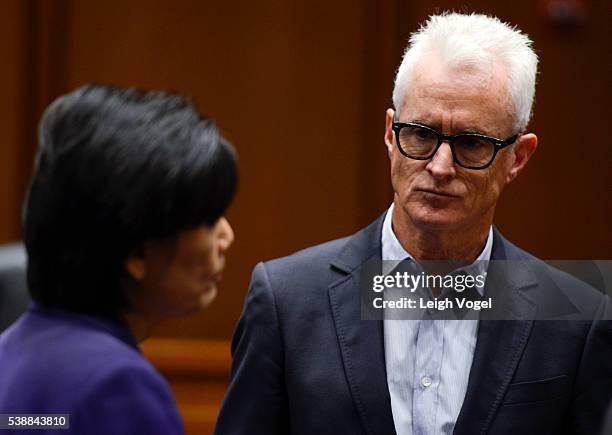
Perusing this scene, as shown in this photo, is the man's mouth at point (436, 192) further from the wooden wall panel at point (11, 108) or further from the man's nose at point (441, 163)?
the wooden wall panel at point (11, 108)

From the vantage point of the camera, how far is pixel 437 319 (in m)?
2.02

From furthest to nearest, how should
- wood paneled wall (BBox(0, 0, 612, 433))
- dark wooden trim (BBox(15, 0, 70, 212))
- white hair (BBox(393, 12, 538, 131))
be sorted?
dark wooden trim (BBox(15, 0, 70, 212)) < wood paneled wall (BBox(0, 0, 612, 433)) < white hair (BBox(393, 12, 538, 131))

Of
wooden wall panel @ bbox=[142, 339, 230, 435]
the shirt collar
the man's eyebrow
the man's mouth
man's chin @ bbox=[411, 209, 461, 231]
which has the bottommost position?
wooden wall panel @ bbox=[142, 339, 230, 435]

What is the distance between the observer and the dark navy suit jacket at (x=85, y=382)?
49.6 inches

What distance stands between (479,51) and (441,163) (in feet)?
0.71

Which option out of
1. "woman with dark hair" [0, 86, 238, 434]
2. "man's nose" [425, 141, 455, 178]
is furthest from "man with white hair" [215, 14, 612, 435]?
"woman with dark hair" [0, 86, 238, 434]

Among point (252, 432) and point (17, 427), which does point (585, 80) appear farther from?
point (17, 427)

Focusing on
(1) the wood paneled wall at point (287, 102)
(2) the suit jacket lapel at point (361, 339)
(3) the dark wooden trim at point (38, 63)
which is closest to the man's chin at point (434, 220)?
(2) the suit jacket lapel at point (361, 339)

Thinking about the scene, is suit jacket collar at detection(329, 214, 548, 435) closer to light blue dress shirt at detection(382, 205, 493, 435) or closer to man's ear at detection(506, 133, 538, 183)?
light blue dress shirt at detection(382, 205, 493, 435)

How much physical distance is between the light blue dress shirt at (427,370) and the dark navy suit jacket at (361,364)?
0.07 feet

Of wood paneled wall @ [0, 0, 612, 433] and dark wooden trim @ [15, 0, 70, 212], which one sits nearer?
wood paneled wall @ [0, 0, 612, 433]

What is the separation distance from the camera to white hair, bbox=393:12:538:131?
2.02m

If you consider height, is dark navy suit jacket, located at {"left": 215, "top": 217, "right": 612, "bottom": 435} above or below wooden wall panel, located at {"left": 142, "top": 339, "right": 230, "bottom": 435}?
above

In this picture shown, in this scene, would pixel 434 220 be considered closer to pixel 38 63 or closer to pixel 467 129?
pixel 467 129
